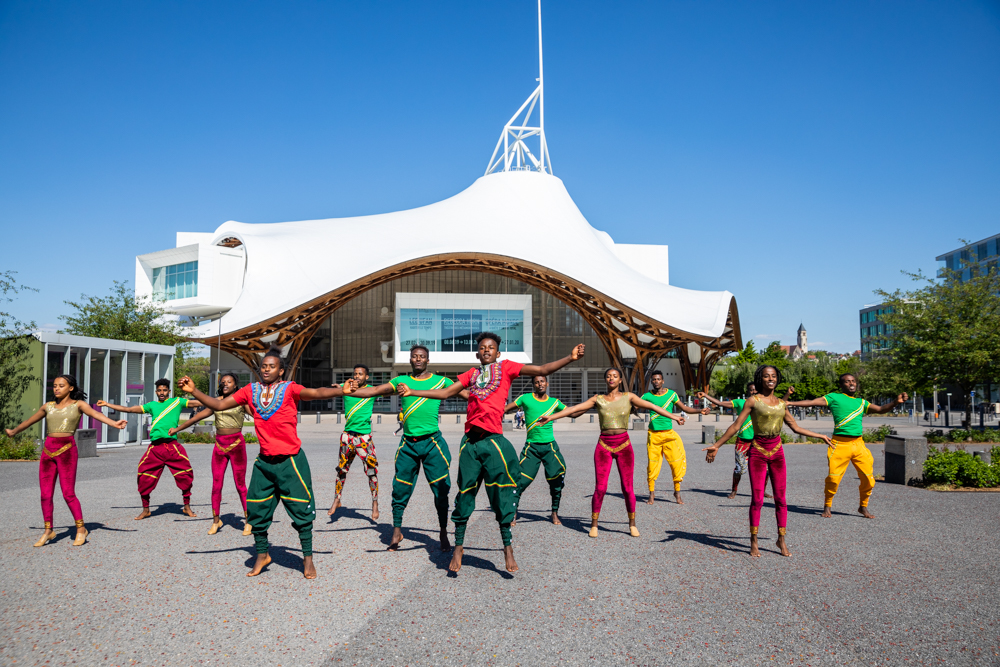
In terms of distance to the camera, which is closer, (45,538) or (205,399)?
(205,399)

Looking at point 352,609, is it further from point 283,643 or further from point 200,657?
point 200,657

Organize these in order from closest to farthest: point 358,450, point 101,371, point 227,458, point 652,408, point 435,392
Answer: point 435,392, point 227,458, point 358,450, point 652,408, point 101,371

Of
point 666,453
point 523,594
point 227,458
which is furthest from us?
point 666,453

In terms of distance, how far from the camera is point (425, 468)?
259 inches

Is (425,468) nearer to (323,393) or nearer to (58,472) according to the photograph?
(323,393)

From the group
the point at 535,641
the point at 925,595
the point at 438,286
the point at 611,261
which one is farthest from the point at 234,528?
the point at 438,286

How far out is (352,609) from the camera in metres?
4.80

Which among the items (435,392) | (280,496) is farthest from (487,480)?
(280,496)

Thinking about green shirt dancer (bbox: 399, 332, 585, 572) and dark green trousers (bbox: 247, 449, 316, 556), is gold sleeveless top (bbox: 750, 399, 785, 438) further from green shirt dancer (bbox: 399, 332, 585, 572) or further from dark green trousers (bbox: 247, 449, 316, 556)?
dark green trousers (bbox: 247, 449, 316, 556)

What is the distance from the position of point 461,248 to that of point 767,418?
109 ft

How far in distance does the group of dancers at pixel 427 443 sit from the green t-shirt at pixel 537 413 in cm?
2

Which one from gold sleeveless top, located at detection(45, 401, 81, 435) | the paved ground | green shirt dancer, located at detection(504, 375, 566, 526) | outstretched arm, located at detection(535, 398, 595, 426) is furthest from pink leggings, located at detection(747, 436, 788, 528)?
gold sleeveless top, located at detection(45, 401, 81, 435)

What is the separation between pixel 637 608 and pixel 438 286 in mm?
49266

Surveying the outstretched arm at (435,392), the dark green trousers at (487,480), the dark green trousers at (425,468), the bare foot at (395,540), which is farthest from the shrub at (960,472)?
the bare foot at (395,540)
